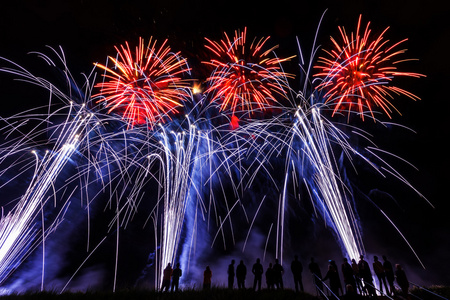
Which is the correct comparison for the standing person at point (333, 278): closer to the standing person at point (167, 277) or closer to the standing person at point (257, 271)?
the standing person at point (257, 271)

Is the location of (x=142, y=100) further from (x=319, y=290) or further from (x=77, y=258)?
(x=77, y=258)

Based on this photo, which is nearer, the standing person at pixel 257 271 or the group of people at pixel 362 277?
the group of people at pixel 362 277

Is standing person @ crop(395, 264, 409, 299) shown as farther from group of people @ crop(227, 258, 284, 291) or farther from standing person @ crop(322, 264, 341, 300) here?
group of people @ crop(227, 258, 284, 291)

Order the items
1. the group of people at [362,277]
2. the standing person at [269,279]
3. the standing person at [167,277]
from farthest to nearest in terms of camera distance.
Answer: the standing person at [167,277]
the standing person at [269,279]
the group of people at [362,277]

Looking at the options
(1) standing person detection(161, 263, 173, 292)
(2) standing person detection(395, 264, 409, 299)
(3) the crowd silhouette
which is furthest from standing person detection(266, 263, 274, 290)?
(2) standing person detection(395, 264, 409, 299)

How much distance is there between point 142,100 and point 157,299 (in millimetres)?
10503

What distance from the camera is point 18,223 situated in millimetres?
17031

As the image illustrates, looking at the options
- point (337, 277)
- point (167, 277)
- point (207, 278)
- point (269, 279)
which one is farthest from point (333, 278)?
point (167, 277)

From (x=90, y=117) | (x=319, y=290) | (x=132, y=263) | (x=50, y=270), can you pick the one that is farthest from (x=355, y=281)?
(x=132, y=263)

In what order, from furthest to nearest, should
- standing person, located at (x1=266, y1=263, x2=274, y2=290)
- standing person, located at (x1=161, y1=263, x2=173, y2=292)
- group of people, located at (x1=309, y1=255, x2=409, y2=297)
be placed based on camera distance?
standing person, located at (x1=161, y1=263, x2=173, y2=292)
standing person, located at (x1=266, y1=263, x2=274, y2=290)
group of people, located at (x1=309, y1=255, x2=409, y2=297)


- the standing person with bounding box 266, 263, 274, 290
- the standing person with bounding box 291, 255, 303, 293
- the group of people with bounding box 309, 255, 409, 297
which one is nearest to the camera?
the group of people with bounding box 309, 255, 409, 297

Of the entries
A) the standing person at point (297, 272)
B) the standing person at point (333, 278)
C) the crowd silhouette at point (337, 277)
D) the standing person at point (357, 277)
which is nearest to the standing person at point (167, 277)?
the crowd silhouette at point (337, 277)

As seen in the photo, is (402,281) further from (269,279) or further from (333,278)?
(269,279)

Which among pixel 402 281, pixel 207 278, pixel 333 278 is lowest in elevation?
pixel 402 281
